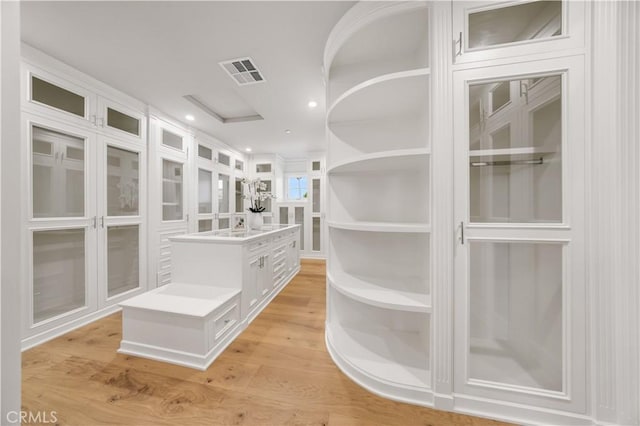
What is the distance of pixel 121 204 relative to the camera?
2922 millimetres

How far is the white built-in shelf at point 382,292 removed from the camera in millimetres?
1510

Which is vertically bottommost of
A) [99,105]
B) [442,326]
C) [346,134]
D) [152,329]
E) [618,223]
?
[152,329]

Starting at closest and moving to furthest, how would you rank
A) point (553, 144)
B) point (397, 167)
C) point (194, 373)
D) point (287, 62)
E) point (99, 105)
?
point (553, 144) → point (194, 373) → point (397, 167) → point (287, 62) → point (99, 105)

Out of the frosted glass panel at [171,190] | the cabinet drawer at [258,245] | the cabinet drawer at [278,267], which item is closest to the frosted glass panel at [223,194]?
the frosted glass panel at [171,190]

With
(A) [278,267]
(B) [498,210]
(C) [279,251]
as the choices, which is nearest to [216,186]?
(C) [279,251]

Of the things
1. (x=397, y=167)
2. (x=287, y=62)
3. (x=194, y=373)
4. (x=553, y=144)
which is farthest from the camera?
(x=287, y=62)

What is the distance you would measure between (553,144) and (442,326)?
4.01 ft

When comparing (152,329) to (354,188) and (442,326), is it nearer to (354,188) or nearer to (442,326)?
(354,188)

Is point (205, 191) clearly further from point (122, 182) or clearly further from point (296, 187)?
point (296, 187)

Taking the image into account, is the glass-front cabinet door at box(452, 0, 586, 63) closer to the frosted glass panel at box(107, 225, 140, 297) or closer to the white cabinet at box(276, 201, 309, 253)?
the frosted glass panel at box(107, 225, 140, 297)

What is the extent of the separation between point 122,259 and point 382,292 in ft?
10.4

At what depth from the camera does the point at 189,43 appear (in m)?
2.09

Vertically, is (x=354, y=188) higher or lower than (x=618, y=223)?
higher

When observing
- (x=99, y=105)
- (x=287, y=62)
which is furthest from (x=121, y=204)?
(x=287, y=62)
